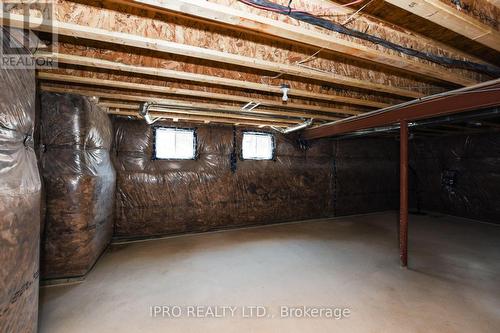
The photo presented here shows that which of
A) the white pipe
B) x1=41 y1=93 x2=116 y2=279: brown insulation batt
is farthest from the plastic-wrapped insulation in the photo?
x1=41 y1=93 x2=116 y2=279: brown insulation batt

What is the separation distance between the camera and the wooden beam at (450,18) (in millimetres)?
1077

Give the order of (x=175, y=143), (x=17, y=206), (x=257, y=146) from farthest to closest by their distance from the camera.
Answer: (x=257, y=146) < (x=175, y=143) < (x=17, y=206)

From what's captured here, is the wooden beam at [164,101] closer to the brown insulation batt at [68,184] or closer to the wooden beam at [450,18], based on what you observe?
the brown insulation batt at [68,184]

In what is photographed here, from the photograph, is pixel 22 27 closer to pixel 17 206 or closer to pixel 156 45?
pixel 156 45

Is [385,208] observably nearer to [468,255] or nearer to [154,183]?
[468,255]

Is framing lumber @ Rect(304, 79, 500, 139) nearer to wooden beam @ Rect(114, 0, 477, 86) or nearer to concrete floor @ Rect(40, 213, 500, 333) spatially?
wooden beam @ Rect(114, 0, 477, 86)

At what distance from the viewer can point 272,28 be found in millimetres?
1239

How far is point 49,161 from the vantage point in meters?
2.14

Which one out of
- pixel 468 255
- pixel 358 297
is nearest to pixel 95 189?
pixel 358 297

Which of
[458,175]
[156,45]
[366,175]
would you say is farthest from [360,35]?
[458,175]

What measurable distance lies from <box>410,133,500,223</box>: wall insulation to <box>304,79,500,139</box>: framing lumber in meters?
4.11

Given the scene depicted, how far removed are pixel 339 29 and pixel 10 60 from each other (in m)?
1.95

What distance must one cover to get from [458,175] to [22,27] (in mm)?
7752

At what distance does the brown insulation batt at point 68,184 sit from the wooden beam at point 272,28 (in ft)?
5.62
